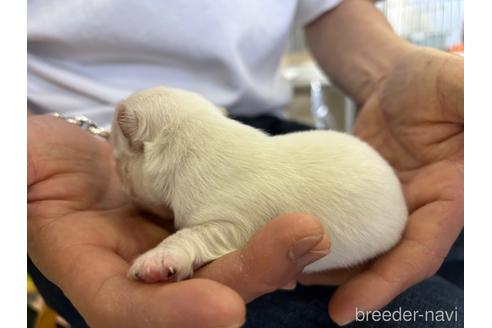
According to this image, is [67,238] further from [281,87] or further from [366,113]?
[281,87]

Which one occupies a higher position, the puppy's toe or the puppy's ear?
the puppy's ear

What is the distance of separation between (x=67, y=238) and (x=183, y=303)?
316mm

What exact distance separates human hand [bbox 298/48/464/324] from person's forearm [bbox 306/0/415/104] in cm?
10

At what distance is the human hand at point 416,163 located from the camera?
0.93 metres

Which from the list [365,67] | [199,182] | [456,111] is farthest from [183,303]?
[365,67]

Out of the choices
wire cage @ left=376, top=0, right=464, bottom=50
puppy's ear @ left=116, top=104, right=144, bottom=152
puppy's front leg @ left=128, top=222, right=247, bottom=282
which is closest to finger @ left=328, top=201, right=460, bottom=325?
puppy's front leg @ left=128, top=222, right=247, bottom=282

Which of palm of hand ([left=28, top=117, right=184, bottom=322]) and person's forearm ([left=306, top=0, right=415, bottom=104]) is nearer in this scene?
palm of hand ([left=28, top=117, right=184, bottom=322])

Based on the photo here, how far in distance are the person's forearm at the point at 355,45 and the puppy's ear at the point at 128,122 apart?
0.77m

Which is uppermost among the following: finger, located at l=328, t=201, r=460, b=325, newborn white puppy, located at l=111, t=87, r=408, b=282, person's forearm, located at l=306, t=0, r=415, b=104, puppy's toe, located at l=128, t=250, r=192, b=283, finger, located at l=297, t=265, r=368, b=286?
person's forearm, located at l=306, t=0, r=415, b=104

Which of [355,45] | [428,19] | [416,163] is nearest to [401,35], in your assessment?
[428,19]

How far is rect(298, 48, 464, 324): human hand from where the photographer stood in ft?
3.04

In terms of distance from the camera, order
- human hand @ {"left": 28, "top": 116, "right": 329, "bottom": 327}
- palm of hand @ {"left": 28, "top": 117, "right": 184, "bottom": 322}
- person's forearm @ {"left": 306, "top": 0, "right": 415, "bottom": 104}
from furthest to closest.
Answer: person's forearm @ {"left": 306, "top": 0, "right": 415, "bottom": 104} → palm of hand @ {"left": 28, "top": 117, "right": 184, "bottom": 322} → human hand @ {"left": 28, "top": 116, "right": 329, "bottom": 327}

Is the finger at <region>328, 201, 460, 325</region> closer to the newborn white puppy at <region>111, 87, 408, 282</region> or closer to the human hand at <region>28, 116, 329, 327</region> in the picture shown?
the newborn white puppy at <region>111, 87, 408, 282</region>

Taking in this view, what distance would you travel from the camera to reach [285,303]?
1.01 metres
